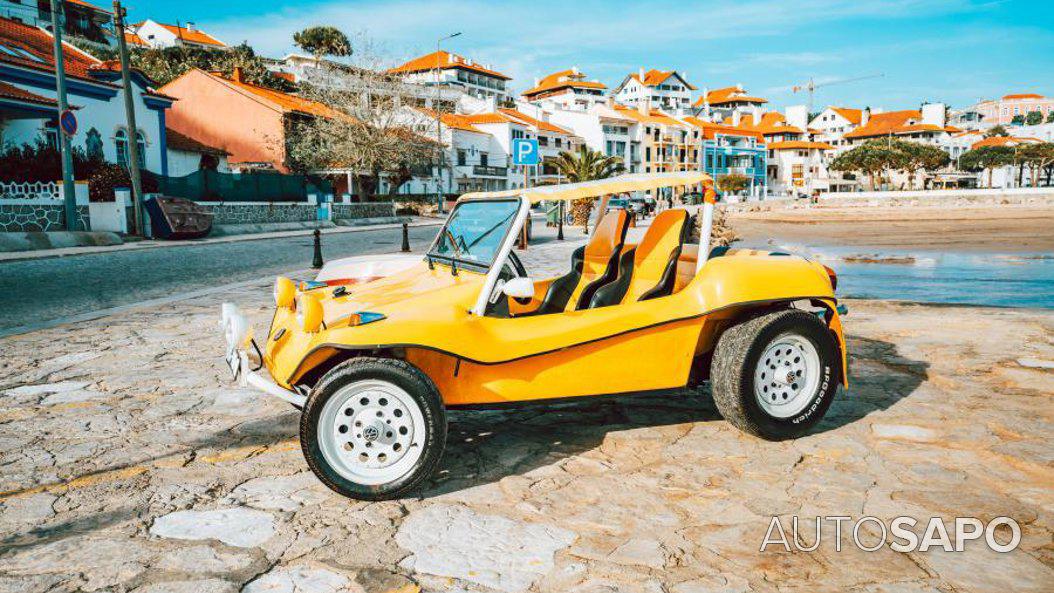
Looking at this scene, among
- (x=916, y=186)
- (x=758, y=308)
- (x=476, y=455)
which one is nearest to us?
(x=476, y=455)

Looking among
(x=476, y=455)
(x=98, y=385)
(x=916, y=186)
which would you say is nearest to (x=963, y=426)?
(x=476, y=455)

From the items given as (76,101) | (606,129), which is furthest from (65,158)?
(606,129)

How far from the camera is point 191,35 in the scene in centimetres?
9894

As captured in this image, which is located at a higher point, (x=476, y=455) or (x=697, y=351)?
(x=697, y=351)

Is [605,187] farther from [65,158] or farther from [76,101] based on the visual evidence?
[76,101]

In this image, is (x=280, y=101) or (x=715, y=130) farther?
(x=715, y=130)

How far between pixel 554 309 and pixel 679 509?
1.63 m

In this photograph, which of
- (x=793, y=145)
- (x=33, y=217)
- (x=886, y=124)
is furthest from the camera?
(x=886, y=124)

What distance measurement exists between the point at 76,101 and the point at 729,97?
122130 millimetres

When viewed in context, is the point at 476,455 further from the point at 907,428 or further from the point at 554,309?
the point at 907,428

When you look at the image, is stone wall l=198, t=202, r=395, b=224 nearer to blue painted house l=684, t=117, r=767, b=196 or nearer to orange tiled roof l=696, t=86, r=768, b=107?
blue painted house l=684, t=117, r=767, b=196

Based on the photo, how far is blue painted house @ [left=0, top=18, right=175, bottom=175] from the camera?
23.7m

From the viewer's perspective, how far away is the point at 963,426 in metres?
4.43

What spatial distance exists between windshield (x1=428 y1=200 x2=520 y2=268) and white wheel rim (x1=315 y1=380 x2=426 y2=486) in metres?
1.06
